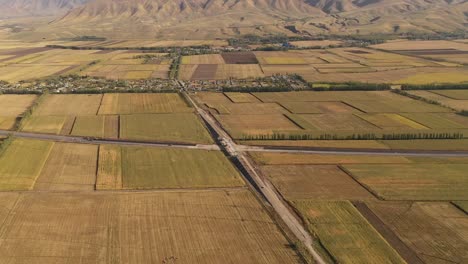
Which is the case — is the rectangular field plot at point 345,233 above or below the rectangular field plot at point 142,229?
above

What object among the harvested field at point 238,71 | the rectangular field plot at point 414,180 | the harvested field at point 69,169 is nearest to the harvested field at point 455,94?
the rectangular field plot at point 414,180

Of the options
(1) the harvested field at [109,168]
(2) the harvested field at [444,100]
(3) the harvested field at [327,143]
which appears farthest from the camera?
(2) the harvested field at [444,100]

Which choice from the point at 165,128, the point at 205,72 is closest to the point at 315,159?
the point at 165,128

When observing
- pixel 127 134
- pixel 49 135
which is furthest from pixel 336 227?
pixel 49 135

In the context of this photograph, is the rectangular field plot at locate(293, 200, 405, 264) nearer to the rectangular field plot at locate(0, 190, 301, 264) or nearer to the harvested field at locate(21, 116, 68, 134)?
the rectangular field plot at locate(0, 190, 301, 264)

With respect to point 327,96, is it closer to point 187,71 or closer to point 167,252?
point 187,71

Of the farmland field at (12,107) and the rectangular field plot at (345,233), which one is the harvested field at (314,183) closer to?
the rectangular field plot at (345,233)
